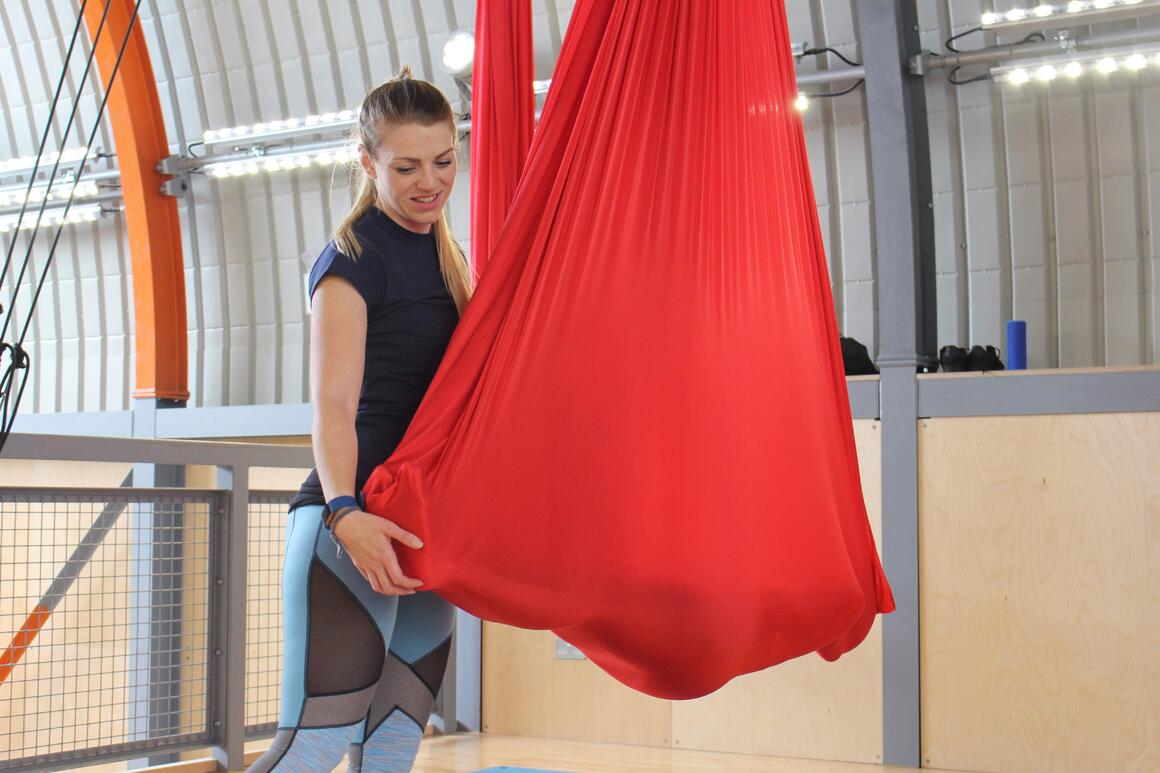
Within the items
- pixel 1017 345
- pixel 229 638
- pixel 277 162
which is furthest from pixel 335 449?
pixel 277 162

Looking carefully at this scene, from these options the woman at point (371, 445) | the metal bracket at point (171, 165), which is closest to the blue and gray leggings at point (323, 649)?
the woman at point (371, 445)

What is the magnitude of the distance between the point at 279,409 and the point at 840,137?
2.84 m

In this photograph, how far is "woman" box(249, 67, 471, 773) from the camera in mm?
1388

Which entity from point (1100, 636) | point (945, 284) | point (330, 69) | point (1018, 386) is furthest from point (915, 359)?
point (330, 69)

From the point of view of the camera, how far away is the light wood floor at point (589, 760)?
357cm

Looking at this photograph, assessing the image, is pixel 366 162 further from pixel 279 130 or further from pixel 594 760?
pixel 279 130

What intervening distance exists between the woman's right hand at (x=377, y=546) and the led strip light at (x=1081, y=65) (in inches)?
131

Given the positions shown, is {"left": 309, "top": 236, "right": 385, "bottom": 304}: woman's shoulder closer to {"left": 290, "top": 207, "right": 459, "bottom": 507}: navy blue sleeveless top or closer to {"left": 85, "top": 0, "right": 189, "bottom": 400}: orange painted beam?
{"left": 290, "top": 207, "right": 459, "bottom": 507}: navy blue sleeveless top

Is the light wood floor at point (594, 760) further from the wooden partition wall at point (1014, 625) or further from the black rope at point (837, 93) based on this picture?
the black rope at point (837, 93)

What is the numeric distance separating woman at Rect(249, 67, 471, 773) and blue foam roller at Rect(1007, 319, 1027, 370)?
285cm

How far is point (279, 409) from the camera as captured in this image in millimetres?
5570

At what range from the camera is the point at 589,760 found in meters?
3.72

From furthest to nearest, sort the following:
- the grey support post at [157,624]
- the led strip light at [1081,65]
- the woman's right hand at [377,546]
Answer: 1. the led strip light at [1081,65]
2. the grey support post at [157,624]
3. the woman's right hand at [377,546]

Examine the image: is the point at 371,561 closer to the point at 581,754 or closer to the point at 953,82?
the point at 581,754
